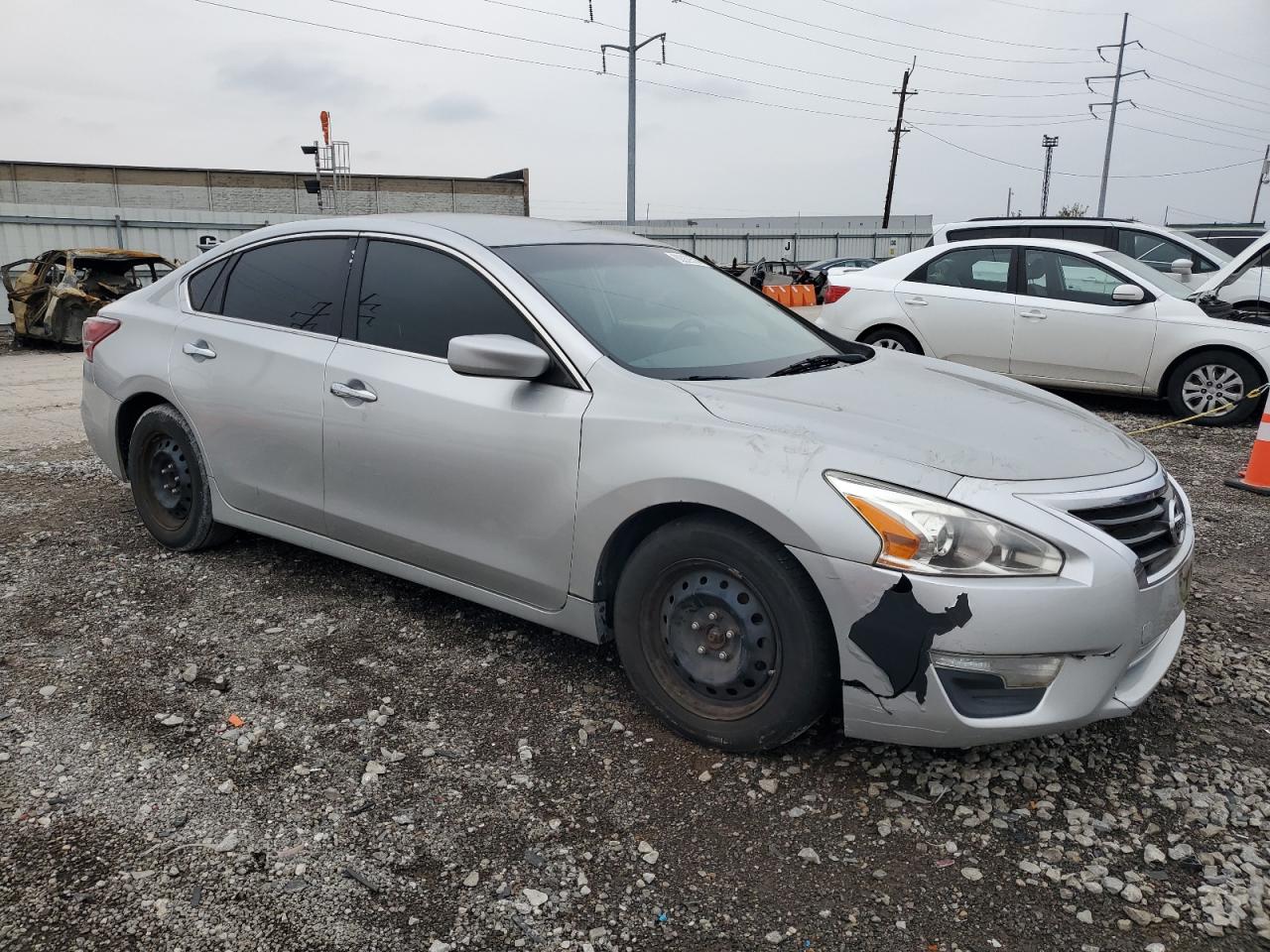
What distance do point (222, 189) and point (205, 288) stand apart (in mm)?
44036

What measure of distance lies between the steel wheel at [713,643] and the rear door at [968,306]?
266 inches

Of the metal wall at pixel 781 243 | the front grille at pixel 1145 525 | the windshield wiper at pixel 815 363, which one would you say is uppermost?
the metal wall at pixel 781 243

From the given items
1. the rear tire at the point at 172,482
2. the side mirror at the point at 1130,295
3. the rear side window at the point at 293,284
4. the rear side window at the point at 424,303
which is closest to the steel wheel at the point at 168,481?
the rear tire at the point at 172,482

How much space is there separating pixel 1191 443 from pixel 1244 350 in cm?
109

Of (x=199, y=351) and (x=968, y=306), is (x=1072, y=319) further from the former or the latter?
(x=199, y=351)

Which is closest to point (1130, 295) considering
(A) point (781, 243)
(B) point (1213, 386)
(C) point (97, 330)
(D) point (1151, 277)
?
(D) point (1151, 277)

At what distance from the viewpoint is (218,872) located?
2.46m

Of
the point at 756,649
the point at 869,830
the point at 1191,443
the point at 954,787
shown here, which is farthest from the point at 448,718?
the point at 1191,443

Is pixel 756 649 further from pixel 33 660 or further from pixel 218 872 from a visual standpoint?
pixel 33 660

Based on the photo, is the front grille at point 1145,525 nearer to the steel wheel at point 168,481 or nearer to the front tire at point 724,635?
Result: the front tire at point 724,635

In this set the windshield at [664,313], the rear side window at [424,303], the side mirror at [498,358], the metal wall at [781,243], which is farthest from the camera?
the metal wall at [781,243]

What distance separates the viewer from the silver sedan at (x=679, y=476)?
2541 mm

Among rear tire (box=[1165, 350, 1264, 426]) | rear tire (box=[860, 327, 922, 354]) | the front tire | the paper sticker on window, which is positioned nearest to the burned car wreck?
rear tire (box=[860, 327, 922, 354])

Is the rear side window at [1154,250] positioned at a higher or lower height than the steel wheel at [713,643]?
higher
